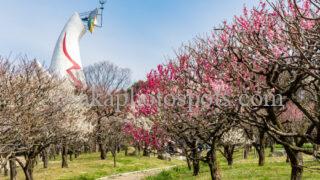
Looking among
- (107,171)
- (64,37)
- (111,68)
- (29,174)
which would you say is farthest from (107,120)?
(64,37)

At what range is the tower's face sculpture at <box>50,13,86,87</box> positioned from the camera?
288 ft

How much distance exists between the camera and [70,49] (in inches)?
3625

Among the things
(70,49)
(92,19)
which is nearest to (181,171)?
(70,49)

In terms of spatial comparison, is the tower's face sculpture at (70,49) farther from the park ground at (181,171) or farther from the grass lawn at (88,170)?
the park ground at (181,171)

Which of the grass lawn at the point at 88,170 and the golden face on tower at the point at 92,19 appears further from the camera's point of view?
the golden face on tower at the point at 92,19

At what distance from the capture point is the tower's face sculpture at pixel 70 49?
87688 millimetres

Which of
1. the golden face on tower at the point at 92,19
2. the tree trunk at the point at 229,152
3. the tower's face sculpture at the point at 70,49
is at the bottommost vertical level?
the tree trunk at the point at 229,152

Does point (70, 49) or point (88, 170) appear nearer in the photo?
point (88, 170)

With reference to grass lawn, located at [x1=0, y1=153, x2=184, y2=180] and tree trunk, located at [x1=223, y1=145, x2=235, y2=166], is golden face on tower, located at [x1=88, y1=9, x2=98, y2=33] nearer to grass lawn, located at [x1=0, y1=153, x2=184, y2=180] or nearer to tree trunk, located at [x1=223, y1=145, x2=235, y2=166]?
grass lawn, located at [x1=0, y1=153, x2=184, y2=180]

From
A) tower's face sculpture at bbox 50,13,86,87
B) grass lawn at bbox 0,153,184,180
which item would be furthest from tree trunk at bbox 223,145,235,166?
tower's face sculpture at bbox 50,13,86,87

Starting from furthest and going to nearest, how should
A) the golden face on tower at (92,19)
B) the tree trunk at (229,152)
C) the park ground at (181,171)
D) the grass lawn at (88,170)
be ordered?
the golden face on tower at (92,19), the tree trunk at (229,152), the grass lawn at (88,170), the park ground at (181,171)

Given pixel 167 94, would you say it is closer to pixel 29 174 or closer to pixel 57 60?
pixel 29 174

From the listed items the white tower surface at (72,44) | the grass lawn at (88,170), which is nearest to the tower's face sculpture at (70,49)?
the white tower surface at (72,44)

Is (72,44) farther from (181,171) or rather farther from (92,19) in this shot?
(181,171)
